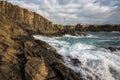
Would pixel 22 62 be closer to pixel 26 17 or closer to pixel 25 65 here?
pixel 25 65

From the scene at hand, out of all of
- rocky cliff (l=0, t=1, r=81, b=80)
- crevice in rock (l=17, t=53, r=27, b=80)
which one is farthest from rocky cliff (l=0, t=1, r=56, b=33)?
crevice in rock (l=17, t=53, r=27, b=80)

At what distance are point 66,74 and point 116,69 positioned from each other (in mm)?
4976

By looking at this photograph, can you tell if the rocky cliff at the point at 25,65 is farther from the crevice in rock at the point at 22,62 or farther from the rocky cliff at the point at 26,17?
the rocky cliff at the point at 26,17

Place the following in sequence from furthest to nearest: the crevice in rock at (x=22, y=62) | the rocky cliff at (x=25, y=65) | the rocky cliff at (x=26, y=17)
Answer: the rocky cliff at (x=26, y=17) → the crevice in rock at (x=22, y=62) → the rocky cliff at (x=25, y=65)

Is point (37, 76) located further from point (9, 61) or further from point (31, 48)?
point (31, 48)

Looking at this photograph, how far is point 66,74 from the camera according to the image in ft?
43.6

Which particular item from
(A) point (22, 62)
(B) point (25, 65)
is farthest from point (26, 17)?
(B) point (25, 65)

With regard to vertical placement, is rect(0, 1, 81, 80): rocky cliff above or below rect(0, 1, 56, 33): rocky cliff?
below

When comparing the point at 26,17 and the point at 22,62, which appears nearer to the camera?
the point at 22,62

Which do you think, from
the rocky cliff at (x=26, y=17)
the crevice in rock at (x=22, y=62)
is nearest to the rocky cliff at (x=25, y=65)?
the crevice in rock at (x=22, y=62)

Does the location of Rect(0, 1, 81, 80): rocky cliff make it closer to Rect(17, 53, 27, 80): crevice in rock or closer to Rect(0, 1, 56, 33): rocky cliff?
Rect(17, 53, 27, 80): crevice in rock

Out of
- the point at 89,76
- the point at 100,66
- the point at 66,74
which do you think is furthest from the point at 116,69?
the point at 66,74

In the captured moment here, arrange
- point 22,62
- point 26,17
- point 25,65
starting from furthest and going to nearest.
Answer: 1. point 26,17
2. point 22,62
3. point 25,65

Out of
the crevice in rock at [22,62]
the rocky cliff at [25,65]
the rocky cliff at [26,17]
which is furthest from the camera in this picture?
the rocky cliff at [26,17]
